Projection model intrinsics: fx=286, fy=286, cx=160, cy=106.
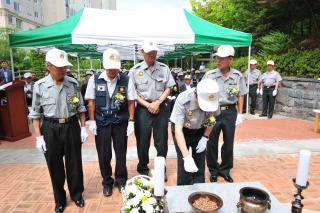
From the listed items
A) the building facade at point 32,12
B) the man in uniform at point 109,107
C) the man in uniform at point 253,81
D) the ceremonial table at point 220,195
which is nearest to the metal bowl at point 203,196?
the ceremonial table at point 220,195

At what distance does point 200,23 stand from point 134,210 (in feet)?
20.3

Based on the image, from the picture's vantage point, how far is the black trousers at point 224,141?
4207 millimetres

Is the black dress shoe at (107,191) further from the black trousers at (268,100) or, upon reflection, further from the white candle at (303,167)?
the black trousers at (268,100)

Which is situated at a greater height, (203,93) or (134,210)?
(203,93)

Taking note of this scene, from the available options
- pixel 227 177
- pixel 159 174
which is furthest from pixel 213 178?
pixel 159 174

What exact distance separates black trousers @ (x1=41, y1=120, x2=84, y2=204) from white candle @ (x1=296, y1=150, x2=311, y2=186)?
8.08ft

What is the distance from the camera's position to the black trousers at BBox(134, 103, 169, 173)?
Answer: 13.5 feet

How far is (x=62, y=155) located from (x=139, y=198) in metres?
1.77

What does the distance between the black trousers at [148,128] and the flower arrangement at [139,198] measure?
1.82m

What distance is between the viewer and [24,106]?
719 centimetres

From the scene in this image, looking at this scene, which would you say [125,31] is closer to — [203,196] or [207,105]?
[207,105]

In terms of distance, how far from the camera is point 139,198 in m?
2.05

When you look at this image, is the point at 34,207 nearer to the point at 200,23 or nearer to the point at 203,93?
the point at 203,93

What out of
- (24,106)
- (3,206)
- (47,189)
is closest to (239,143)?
(47,189)
